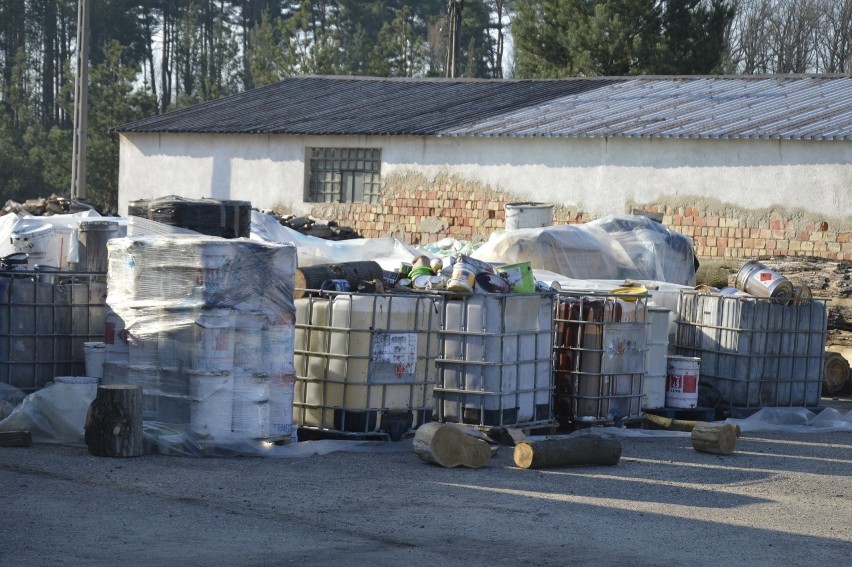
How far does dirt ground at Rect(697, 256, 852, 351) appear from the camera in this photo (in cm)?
1812

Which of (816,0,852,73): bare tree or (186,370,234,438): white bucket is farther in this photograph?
(816,0,852,73): bare tree

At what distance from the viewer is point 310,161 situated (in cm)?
2811

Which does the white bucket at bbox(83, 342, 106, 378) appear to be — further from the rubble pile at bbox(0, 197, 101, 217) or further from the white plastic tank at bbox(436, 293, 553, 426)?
the rubble pile at bbox(0, 197, 101, 217)

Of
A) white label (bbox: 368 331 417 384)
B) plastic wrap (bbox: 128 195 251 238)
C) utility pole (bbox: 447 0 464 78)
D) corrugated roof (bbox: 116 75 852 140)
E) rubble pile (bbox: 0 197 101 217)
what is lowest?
white label (bbox: 368 331 417 384)

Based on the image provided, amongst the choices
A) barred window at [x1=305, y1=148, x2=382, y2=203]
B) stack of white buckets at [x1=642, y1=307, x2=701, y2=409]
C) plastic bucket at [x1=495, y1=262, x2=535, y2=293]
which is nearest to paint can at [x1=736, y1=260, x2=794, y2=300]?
stack of white buckets at [x1=642, y1=307, x2=701, y2=409]

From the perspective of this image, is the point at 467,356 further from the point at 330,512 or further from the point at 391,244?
the point at 391,244

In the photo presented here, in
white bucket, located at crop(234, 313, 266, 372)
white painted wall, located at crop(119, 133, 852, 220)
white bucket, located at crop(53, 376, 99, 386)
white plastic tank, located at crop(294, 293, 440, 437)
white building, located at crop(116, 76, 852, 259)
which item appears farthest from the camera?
white building, located at crop(116, 76, 852, 259)

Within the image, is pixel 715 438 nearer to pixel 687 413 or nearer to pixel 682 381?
pixel 682 381

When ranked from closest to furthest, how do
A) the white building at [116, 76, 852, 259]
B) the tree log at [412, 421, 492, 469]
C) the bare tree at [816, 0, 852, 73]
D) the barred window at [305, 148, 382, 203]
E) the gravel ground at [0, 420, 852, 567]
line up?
the gravel ground at [0, 420, 852, 567]
the tree log at [412, 421, 492, 469]
the white building at [116, 76, 852, 259]
the barred window at [305, 148, 382, 203]
the bare tree at [816, 0, 852, 73]

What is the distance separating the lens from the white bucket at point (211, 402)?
10219 mm

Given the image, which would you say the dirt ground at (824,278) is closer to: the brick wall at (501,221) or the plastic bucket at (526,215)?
the brick wall at (501,221)

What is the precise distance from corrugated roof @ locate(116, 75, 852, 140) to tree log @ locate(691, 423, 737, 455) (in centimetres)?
1089

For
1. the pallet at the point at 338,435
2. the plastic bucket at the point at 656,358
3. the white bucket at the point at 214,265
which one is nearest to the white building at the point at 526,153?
the plastic bucket at the point at 656,358

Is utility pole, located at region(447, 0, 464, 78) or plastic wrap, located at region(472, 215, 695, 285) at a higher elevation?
utility pole, located at region(447, 0, 464, 78)
